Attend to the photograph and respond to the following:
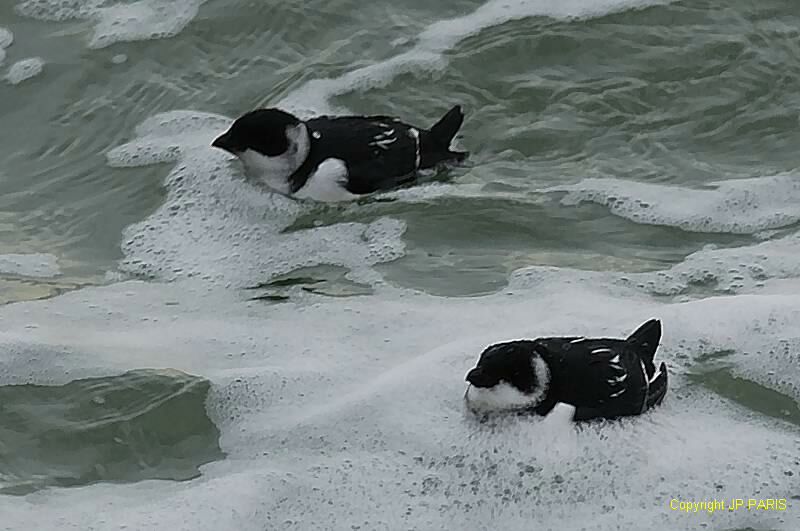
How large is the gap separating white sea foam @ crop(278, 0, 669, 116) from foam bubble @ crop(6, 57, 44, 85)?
52.1 inches

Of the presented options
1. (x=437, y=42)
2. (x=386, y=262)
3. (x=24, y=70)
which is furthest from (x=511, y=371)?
(x=24, y=70)

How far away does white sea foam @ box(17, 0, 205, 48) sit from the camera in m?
7.89

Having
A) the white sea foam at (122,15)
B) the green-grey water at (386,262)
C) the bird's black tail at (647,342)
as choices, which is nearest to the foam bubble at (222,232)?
the green-grey water at (386,262)

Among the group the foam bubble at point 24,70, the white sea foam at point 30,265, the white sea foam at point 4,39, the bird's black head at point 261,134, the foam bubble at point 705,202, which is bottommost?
the foam bubble at point 705,202

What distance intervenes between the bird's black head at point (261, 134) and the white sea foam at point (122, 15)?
1.43 m

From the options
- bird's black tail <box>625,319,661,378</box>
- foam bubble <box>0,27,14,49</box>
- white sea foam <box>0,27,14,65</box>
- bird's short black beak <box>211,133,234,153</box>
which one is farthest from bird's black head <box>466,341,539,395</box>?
foam bubble <box>0,27,14,49</box>

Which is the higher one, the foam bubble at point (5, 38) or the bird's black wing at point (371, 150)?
the foam bubble at point (5, 38)

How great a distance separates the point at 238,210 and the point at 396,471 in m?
2.29

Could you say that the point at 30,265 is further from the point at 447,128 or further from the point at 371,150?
the point at 447,128

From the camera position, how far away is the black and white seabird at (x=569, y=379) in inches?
181

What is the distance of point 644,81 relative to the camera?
7.26 metres

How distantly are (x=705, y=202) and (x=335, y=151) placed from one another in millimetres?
1624

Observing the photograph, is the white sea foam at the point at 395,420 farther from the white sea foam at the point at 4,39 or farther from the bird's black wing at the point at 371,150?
the white sea foam at the point at 4,39

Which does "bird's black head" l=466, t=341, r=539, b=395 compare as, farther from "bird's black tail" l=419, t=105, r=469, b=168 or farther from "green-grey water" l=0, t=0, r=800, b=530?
"bird's black tail" l=419, t=105, r=469, b=168
